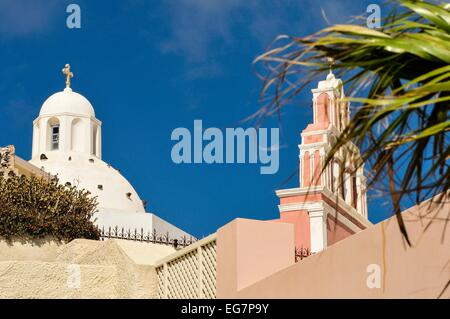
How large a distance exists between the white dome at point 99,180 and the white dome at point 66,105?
133 inches

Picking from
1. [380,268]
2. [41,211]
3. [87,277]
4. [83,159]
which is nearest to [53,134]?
[83,159]

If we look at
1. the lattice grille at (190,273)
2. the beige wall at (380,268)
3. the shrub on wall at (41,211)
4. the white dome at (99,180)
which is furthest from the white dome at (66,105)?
the beige wall at (380,268)

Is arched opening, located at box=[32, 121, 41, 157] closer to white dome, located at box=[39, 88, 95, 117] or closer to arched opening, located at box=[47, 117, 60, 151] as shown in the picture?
arched opening, located at box=[47, 117, 60, 151]

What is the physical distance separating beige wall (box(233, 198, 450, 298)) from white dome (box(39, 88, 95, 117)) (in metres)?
33.2

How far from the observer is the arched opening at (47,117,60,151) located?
45.5 meters

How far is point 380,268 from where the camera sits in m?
11.7

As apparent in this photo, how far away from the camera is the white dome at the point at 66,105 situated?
150 feet
